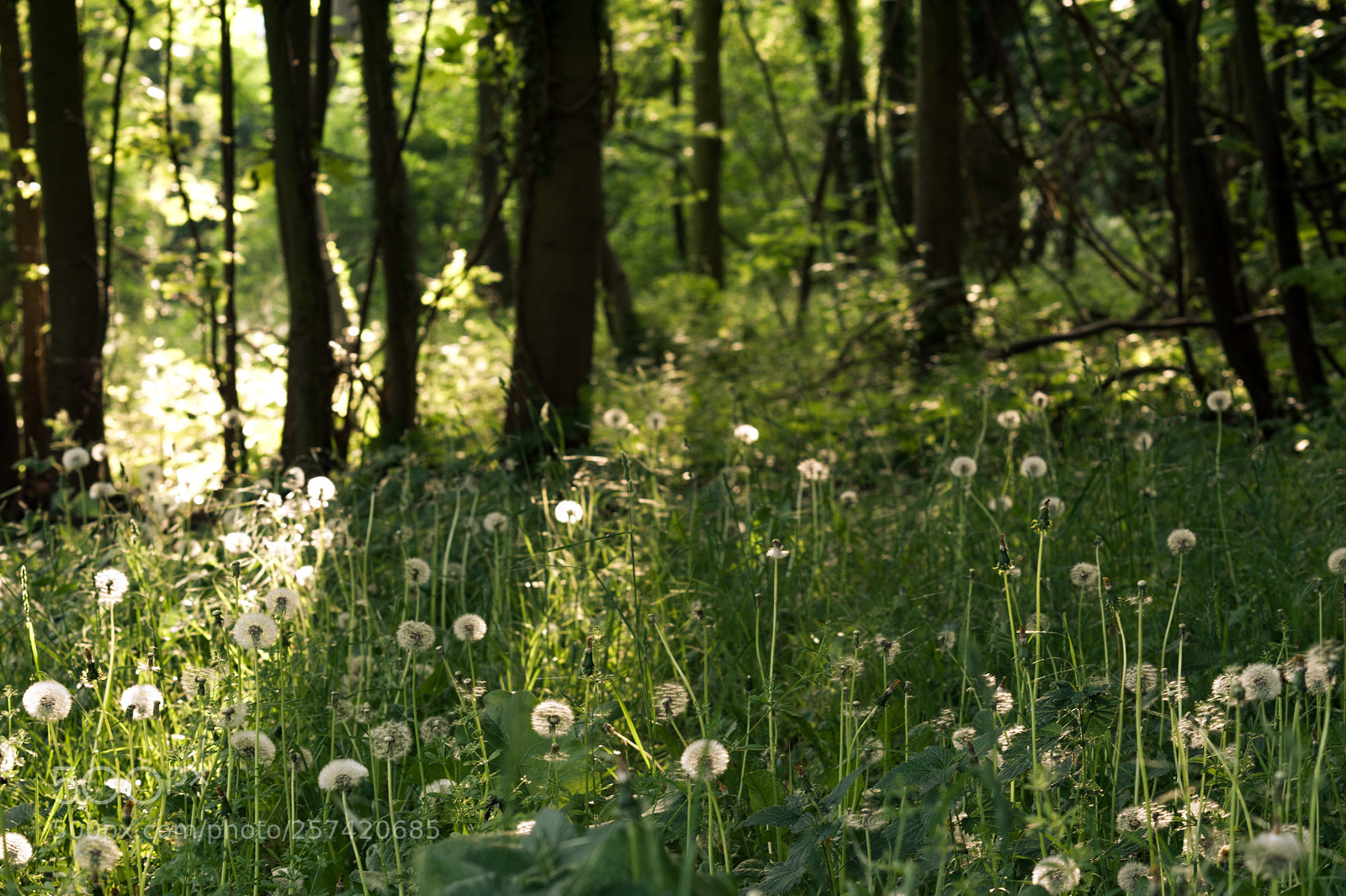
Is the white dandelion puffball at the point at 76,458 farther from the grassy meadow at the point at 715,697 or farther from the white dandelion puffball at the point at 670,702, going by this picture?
the white dandelion puffball at the point at 670,702

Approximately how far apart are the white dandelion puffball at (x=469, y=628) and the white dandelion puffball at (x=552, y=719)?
420 mm

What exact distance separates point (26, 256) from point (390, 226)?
2.36 metres

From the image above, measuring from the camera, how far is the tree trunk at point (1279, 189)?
14.7ft

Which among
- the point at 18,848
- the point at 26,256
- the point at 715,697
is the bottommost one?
the point at 715,697

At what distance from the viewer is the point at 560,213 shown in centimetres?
545

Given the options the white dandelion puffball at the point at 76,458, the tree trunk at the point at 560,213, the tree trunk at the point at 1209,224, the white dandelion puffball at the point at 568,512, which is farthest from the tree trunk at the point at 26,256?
the tree trunk at the point at 1209,224

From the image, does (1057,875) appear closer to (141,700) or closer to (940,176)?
(141,700)

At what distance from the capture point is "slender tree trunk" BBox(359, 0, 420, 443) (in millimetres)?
5105

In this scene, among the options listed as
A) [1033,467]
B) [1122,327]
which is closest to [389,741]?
[1033,467]

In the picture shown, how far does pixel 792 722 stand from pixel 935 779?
28.6 inches

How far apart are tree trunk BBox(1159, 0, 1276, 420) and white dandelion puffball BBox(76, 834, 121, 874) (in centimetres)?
464

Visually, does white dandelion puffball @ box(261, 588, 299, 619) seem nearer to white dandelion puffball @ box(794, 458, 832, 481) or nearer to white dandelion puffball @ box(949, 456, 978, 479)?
white dandelion puffball @ box(794, 458, 832, 481)

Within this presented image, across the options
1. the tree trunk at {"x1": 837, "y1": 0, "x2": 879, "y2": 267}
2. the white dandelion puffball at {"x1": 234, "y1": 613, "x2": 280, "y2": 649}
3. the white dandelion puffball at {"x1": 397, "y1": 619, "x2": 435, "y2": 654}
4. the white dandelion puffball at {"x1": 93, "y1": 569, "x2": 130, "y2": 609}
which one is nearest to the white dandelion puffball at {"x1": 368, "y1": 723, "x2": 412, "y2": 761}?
the white dandelion puffball at {"x1": 397, "y1": 619, "x2": 435, "y2": 654}

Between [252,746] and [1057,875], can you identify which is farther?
[252,746]
